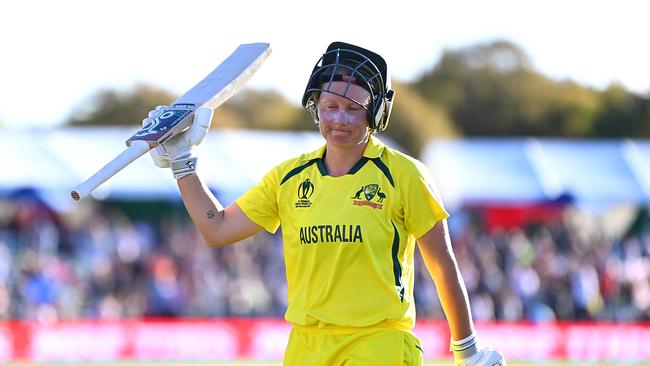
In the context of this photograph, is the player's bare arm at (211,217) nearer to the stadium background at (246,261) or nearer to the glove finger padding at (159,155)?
the glove finger padding at (159,155)

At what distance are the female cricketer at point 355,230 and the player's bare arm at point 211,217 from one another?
7cm

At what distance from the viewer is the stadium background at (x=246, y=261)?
19.1 meters

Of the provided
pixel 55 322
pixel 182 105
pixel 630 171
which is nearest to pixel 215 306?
pixel 55 322

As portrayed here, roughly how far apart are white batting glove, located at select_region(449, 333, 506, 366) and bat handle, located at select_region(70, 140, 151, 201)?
163cm

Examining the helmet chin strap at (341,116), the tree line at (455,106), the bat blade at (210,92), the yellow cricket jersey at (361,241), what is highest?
the tree line at (455,106)

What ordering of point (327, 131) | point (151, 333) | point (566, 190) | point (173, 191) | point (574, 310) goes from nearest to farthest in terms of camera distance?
point (327, 131)
point (151, 333)
point (574, 310)
point (173, 191)
point (566, 190)

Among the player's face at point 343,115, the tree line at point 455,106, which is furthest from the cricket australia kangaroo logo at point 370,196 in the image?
the tree line at point 455,106

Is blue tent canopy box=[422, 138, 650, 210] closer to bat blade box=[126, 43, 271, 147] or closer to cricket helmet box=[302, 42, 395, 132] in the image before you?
bat blade box=[126, 43, 271, 147]

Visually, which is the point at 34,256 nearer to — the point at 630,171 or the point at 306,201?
the point at 630,171

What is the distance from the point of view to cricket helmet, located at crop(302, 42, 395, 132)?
17.4 feet

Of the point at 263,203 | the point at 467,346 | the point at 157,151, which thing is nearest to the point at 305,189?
the point at 263,203

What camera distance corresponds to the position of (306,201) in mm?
5328

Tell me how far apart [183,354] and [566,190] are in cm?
1060

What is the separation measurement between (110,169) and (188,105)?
55cm
